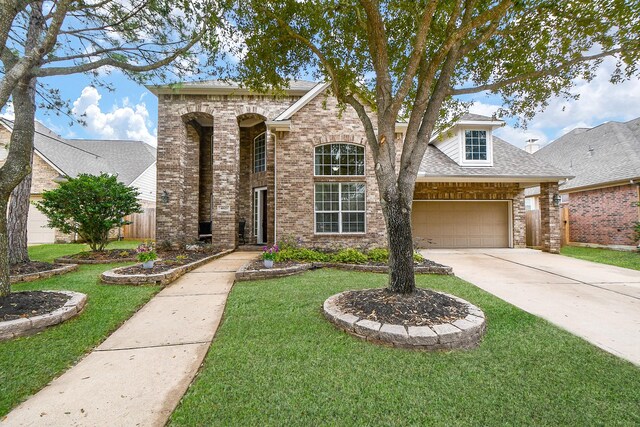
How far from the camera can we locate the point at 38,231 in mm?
13312

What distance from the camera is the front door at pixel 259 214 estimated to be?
1134cm

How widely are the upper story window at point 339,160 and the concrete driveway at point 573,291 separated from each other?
13.4 ft

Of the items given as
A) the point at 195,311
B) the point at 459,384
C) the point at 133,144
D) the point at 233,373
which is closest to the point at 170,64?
the point at 195,311

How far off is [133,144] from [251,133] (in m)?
14.1

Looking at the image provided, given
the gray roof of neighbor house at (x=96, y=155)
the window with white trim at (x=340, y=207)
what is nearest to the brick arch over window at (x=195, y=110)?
the window with white trim at (x=340, y=207)

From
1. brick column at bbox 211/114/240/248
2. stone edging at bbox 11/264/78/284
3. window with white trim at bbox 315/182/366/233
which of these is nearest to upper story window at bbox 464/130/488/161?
window with white trim at bbox 315/182/366/233

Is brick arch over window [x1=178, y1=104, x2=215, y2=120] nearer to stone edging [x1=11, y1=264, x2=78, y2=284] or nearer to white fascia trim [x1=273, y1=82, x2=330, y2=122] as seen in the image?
white fascia trim [x1=273, y1=82, x2=330, y2=122]

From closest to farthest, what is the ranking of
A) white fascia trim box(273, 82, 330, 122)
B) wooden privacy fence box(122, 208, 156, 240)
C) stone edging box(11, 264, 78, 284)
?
1. stone edging box(11, 264, 78, 284)
2. white fascia trim box(273, 82, 330, 122)
3. wooden privacy fence box(122, 208, 156, 240)

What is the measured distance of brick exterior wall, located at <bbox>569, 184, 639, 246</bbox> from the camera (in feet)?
35.9

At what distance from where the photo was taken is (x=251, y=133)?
38.5 ft

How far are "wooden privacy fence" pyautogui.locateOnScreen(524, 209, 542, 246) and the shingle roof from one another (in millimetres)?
2414

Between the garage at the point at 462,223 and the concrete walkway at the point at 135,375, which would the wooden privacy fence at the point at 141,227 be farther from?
the garage at the point at 462,223

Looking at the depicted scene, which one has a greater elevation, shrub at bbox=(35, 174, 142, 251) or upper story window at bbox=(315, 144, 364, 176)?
upper story window at bbox=(315, 144, 364, 176)

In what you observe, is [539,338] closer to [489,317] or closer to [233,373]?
[489,317]
